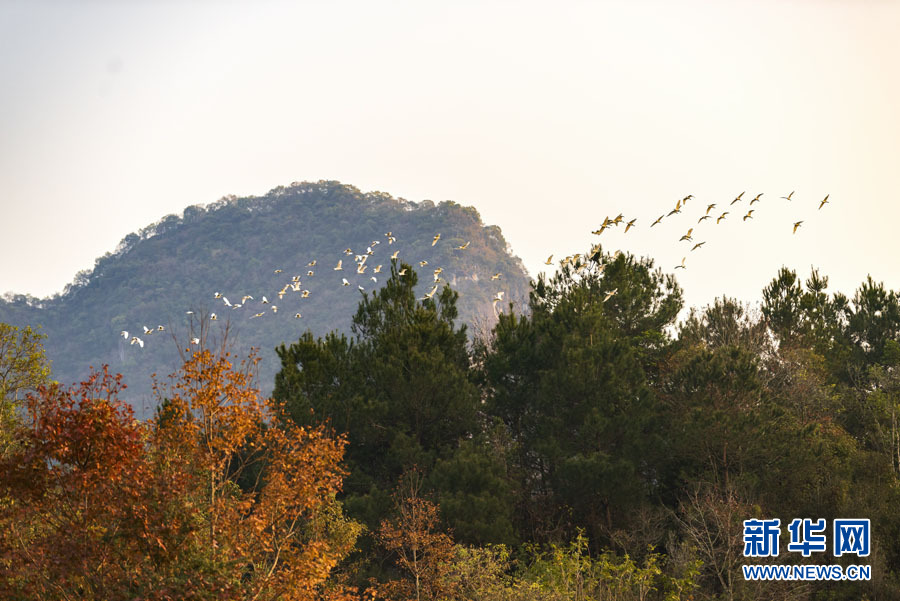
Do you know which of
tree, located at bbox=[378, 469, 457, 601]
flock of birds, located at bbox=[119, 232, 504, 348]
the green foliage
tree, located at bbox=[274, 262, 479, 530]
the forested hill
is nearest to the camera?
tree, located at bbox=[378, 469, 457, 601]

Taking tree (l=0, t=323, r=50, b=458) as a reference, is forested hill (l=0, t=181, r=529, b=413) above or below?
above

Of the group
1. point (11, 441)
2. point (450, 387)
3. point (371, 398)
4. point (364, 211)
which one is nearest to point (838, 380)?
point (450, 387)

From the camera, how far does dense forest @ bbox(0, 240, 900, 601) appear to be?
12.3 metres

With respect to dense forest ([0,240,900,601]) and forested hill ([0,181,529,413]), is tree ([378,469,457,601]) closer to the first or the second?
dense forest ([0,240,900,601])

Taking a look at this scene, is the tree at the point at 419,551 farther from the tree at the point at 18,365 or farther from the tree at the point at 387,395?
the tree at the point at 18,365

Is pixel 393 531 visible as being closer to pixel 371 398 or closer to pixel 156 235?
pixel 371 398

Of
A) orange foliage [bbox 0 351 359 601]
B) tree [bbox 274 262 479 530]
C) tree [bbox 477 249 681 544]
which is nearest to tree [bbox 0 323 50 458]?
tree [bbox 274 262 479 530]

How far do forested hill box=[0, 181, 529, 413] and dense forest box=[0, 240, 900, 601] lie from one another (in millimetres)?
95742

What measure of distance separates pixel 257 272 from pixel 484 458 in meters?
144

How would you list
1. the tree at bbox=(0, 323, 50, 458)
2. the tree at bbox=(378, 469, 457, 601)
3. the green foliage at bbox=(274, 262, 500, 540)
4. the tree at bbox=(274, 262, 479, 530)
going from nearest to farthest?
the tree at bbox=(378, 469, 457, 601), the green foliage at bbox=(274, 262, 500, 540), the tree at bbox=(0, 323, 50, 458), the tree at bbox=(274, 262, 479, 530)

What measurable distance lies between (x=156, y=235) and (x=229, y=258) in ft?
60.5

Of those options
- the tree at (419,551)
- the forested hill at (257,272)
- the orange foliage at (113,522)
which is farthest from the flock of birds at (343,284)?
the tree at (419,551)

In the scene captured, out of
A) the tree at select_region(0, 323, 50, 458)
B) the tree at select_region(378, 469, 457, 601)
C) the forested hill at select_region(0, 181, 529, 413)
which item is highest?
the forested hill at select_region(0, 181, 529, 413)

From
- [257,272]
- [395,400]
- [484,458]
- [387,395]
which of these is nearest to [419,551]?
[484,458]
